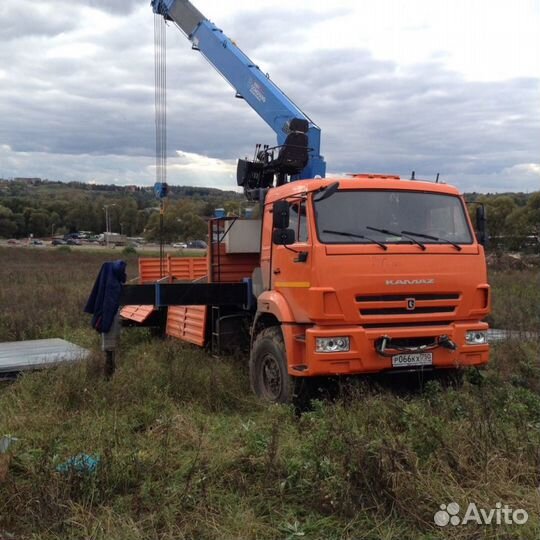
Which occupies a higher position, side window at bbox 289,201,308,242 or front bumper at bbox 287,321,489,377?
side window at bbox 289,201,308,242

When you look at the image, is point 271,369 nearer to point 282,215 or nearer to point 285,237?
point 285,237

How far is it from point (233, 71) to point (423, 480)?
28.6 feet

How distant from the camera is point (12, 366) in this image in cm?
870

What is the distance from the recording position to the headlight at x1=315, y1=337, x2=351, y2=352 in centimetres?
667

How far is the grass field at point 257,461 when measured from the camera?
4.11 m

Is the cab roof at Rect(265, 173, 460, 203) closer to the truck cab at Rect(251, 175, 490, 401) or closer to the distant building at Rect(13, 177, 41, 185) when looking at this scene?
the truck cab at Rect(251, 175, 490, 401)

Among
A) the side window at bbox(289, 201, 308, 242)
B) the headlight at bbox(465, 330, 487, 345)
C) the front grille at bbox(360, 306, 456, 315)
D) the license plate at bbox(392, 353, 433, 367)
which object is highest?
the side window at bbox(289, 201, 308, 242)

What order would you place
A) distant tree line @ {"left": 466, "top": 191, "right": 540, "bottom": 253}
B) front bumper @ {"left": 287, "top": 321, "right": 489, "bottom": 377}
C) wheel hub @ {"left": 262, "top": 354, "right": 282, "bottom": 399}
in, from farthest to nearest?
distant tree line @ {"left": 466, "top": 191, "right": 540, "bottom": 253} < wheel hub @ {"left": 262, "top": 354, "right": 282, "bottom": 399} < front bumper @ {"left": 287, "top": 321, "right": 489, "bottom": 377}

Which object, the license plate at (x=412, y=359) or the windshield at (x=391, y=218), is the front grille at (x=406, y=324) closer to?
the license plate at (x=412, y=359)

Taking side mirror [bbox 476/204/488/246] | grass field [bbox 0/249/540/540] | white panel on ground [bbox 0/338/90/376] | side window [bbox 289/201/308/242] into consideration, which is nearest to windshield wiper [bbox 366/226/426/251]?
side window [bbox 289/201/308/242]

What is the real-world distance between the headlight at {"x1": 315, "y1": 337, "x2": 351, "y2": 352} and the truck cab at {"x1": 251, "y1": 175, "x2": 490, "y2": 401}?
0.01m

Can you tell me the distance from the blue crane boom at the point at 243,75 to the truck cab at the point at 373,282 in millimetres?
2388

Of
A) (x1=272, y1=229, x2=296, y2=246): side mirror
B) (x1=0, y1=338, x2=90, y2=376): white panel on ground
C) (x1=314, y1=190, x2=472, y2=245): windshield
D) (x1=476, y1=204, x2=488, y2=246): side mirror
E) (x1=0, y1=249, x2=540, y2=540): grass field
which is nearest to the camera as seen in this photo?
(x1=0, y1=249, x2=540, y2=540): grass field

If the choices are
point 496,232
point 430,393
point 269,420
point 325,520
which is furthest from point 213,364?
point 496,232
